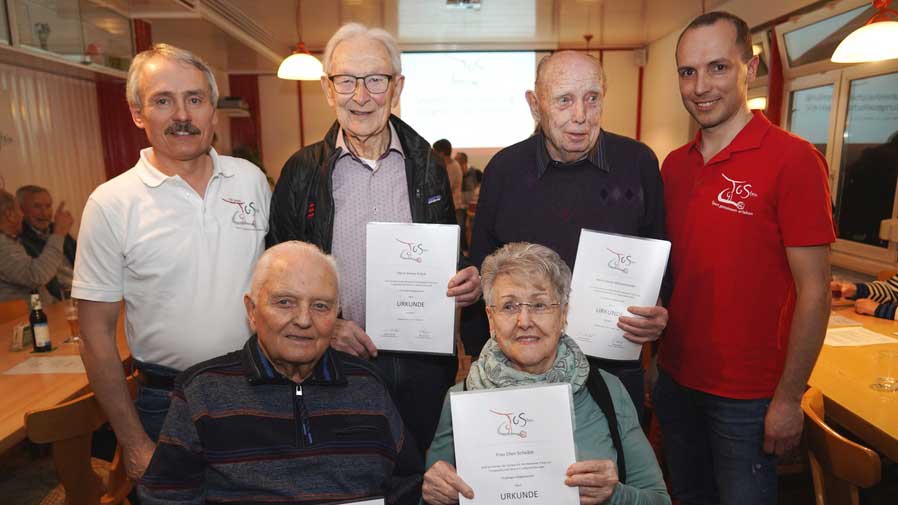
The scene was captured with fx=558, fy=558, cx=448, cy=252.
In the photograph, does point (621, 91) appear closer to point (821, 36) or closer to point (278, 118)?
point (821, 36)

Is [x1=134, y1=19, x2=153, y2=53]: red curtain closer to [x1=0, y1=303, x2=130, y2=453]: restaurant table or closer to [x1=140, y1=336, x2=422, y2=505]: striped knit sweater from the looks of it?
[x1=0, y1=303, x2=130, y2=453]: restaurant table

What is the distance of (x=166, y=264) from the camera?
196 centimetres

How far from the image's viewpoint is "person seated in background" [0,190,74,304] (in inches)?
170

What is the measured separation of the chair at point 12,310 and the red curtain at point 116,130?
4.13m

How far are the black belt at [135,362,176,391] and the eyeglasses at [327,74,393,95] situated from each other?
1220 millimetres

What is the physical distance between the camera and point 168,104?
6.53ft

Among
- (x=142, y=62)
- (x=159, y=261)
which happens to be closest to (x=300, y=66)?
(x=142, y=62)

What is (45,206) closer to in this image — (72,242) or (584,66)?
(72,242)

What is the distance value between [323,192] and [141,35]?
21.9 ft

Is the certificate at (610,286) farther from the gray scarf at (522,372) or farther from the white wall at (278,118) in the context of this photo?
the white wall at (278,118)

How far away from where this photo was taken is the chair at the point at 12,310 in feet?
13.5

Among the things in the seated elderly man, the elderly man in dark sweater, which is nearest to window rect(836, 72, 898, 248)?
the elderly man in dark sweater

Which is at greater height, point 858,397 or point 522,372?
point 522,372

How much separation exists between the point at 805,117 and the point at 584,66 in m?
5.91
